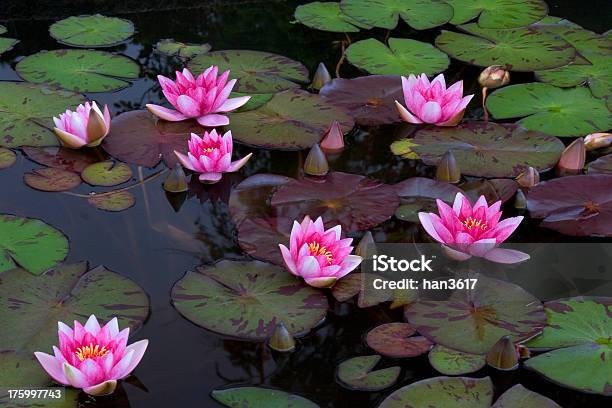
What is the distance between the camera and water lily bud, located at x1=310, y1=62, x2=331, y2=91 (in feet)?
11.7

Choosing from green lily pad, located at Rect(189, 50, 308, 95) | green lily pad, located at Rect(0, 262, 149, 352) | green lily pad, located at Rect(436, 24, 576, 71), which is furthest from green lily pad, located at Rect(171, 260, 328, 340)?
green lily pad, located at Rect(436, 24, 576, 71)

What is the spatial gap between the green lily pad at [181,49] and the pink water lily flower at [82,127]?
0.89m

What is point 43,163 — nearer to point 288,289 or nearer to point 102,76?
point 102,76

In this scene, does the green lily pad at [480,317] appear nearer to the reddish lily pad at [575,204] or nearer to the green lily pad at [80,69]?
the reddish lily pad at [575,204]

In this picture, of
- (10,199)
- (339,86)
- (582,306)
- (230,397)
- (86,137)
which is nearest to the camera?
(230,397)

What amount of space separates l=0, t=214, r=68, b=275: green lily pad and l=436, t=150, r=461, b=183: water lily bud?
1.37 m

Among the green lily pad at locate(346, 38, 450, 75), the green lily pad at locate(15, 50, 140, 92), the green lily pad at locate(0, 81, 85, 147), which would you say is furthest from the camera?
the green lily pad at locate(346, 38, 450, 75)

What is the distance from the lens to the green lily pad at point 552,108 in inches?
129

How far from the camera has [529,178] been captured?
9.51ft

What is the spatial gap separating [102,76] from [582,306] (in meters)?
2.36

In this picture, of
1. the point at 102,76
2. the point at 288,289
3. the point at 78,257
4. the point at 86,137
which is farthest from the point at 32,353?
the point at 102,76

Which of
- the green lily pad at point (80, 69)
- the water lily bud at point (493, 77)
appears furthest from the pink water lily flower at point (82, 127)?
the water lily bud at point (493, 77)

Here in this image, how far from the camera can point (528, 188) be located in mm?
2910

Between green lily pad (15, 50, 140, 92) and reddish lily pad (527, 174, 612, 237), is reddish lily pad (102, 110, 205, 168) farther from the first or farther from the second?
reddish lily pad (527, 174, 612, 237)
